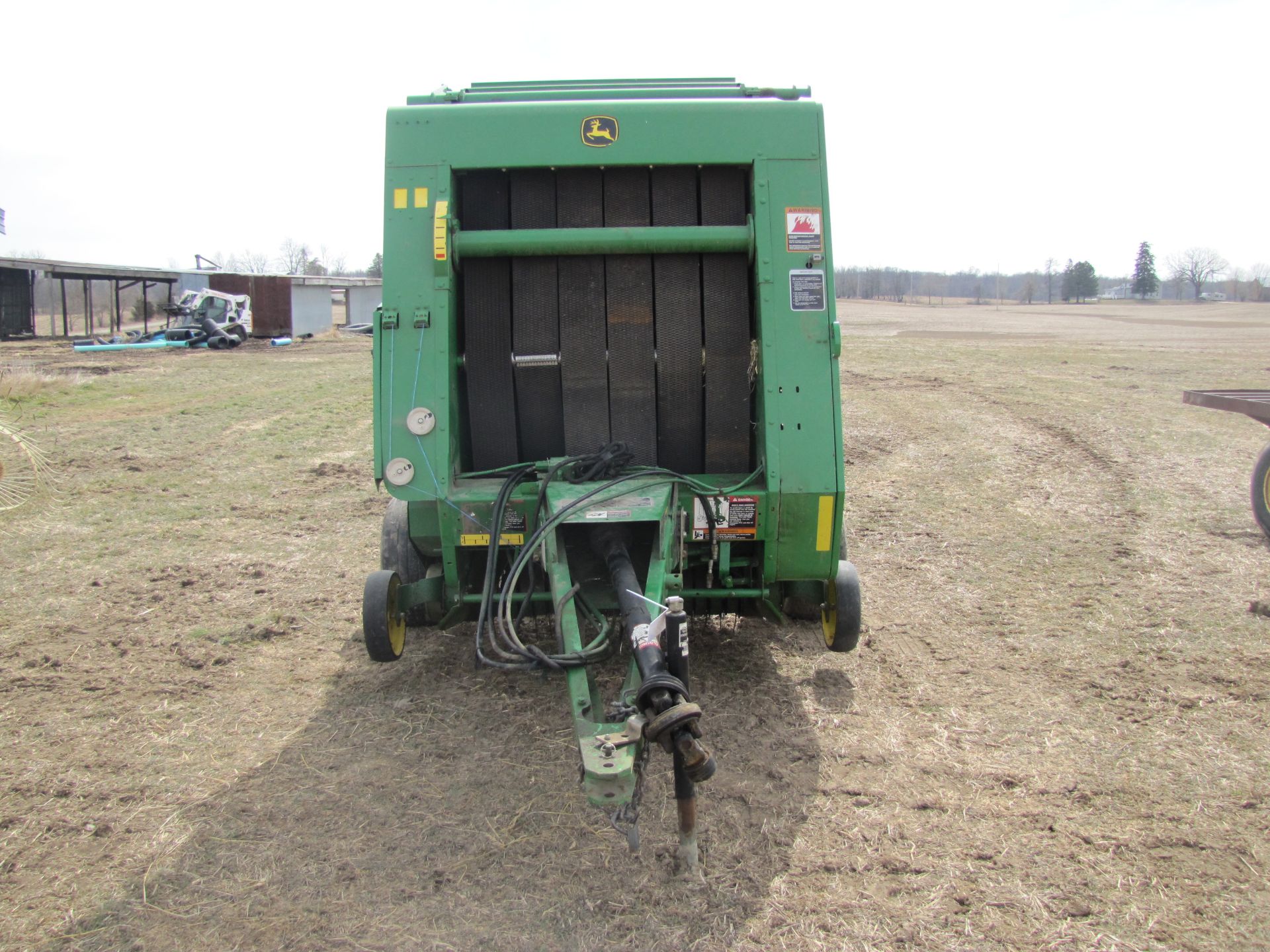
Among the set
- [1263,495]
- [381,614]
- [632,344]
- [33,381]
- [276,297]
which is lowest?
[381,614]

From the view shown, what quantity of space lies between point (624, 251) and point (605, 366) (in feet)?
1.84

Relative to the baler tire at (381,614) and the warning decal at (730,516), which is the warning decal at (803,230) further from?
the baler tire at (381,614)

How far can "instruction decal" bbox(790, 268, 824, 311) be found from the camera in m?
4.20

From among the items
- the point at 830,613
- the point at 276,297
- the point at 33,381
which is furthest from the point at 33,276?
the point at 830,613

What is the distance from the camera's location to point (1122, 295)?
302 ft

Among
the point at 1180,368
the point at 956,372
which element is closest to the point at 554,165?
the point at 956,372

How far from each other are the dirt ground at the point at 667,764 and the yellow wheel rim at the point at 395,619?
362mm

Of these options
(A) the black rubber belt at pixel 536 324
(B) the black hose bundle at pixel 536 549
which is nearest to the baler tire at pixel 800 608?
(B) the black hose bundle at pixel 536 549

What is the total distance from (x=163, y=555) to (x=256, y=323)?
Result: 30.6 meters

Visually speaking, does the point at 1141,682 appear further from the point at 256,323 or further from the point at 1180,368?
the point at 256,323

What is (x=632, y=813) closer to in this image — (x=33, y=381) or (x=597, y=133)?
(x=597, y=133)

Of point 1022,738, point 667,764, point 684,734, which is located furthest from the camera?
point 1022,738

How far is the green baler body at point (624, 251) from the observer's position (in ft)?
13.6

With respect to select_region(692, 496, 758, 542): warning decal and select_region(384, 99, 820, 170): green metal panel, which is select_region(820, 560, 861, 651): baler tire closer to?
select_region(692, 496, 758, 542): warning decal
